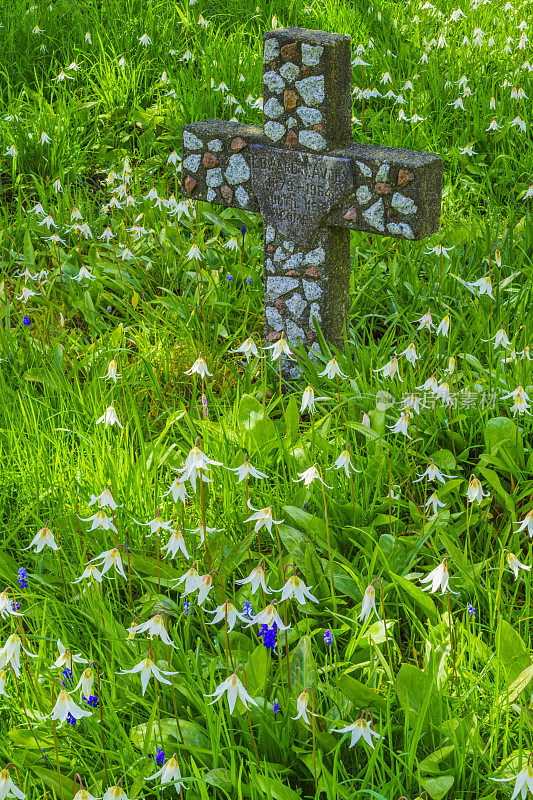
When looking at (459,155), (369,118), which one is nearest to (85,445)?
(459,155)

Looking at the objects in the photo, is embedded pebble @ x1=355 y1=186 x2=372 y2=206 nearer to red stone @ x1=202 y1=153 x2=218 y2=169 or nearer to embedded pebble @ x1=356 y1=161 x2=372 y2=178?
embedded pebble @ x1=356 y1=161 x2=372 y2=178

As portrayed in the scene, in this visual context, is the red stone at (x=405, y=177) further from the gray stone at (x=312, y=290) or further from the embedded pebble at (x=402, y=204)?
the gray stone at (x=312, y=290)

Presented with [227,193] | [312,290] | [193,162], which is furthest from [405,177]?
[193,162]

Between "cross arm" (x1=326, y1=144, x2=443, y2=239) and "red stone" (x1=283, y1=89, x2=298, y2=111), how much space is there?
0.78 ft

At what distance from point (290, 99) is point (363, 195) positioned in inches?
17.6

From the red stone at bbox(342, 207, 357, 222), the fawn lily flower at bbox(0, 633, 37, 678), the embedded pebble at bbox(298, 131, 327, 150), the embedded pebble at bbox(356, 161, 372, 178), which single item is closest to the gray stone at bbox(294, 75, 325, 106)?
the embedded pebble at bbox(298, 131, 327, 150)

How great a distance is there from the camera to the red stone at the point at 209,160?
11.7 ft

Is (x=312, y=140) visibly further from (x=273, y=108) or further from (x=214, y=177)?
(x=214, y=177)

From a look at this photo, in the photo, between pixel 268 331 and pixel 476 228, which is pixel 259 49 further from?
pixel 268 331

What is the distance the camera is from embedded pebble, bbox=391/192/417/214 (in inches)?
121

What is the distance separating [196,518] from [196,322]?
120cm

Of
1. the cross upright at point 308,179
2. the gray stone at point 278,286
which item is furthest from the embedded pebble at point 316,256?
the gray stone at point 278,286

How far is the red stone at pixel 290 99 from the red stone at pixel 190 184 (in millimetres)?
→ 583

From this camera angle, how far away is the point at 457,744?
1745 mm
